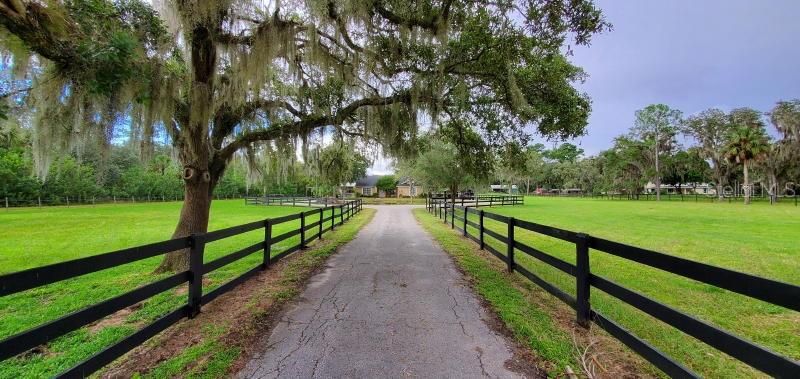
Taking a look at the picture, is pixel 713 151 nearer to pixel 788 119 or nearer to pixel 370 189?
pixel 788 119

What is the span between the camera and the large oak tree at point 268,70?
3.40 metres

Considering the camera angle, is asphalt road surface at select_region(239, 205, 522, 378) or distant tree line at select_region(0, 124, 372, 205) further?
distant tree line at select_region(0, 124, 372, 205)

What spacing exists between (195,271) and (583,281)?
4.10m

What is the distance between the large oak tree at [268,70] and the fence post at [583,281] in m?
3.02

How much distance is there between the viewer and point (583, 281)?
361 cm

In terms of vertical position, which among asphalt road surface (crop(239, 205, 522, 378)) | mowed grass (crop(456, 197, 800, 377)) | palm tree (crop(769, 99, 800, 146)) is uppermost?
palm tree (crop(769, 99, 800, 146))

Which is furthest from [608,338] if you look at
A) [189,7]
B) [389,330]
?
[189,7]

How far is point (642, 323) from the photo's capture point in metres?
3.92

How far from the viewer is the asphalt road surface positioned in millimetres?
2768

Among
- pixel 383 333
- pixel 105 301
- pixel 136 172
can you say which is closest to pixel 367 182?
pixel 136 172

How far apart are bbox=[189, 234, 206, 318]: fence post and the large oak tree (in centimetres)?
168

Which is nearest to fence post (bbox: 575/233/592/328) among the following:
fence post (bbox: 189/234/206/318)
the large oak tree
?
the large oak tree

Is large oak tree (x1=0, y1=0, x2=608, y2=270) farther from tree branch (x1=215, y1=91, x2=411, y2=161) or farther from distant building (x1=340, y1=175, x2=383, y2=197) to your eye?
distant building (x1=340, y1=175, x2=383, y2=197)

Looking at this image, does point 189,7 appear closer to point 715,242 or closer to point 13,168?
point 715,242
